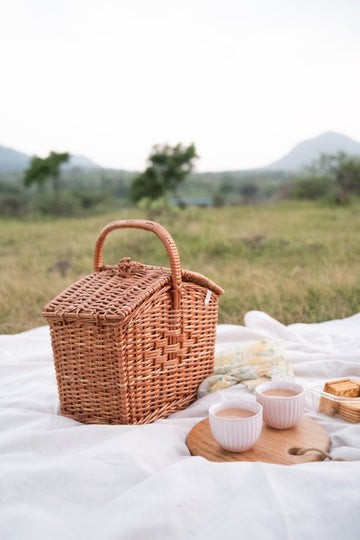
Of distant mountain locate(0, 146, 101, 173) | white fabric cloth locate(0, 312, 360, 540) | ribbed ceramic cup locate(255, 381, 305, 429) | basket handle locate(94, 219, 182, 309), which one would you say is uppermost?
distant mountain locate(0, 146, 101, 173)

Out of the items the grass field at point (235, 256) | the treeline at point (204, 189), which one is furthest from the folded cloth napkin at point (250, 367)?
the treeline at point (204, 189)

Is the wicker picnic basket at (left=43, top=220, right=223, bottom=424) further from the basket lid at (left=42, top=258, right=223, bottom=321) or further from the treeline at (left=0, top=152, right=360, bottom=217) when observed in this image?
the treeline at (left=0, top=152, right=360, bottom=217)

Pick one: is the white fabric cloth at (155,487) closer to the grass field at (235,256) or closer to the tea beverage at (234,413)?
the tea beverage at (234,413)

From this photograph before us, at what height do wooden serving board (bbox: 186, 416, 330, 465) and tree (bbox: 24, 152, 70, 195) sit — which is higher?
tree (bbox: 24, 152, 70, 195)

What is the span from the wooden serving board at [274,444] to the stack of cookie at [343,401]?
15cm

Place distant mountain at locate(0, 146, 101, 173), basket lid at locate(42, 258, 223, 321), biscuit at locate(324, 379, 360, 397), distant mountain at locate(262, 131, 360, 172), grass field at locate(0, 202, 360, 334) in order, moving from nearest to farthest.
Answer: basket lid at locate(42, 258, 223, 321) → biscuit at locate(324, 379, 360, 397) → grass field at locate(0, 202, 360, 334) → distant mountain at locate(262, 131, 360, 172) → distant mountain at locate(0, 146, 101, 173)

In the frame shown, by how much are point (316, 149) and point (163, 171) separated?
4.29 metres

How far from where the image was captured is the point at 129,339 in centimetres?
162

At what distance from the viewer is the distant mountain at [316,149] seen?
1322cm

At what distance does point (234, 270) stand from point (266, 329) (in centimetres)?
229

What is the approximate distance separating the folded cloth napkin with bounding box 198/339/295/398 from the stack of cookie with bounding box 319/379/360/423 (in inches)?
8.1

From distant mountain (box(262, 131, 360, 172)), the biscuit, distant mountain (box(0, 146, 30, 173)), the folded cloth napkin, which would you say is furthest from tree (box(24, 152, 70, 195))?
the biscuit

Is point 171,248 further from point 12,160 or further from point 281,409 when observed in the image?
point 12,160

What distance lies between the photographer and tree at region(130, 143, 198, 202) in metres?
12.2
